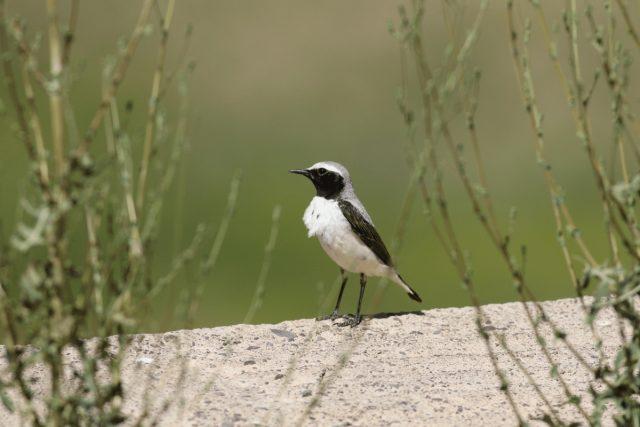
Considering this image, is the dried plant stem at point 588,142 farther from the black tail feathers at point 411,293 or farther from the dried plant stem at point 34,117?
the black tail feathers at point 411,293

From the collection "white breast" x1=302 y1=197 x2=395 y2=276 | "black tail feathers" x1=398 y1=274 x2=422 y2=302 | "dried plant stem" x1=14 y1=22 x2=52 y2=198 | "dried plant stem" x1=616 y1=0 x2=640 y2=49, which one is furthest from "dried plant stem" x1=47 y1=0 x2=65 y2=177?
"black tail feathers" x1=398 y1=274 x2=422 y2=302

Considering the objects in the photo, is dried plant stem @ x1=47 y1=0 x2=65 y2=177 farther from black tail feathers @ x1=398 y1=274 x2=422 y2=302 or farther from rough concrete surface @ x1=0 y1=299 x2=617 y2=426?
black tail feathers @ x1=398 y1=274 x2=422 y2=302

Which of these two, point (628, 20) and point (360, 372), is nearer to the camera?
point (628, 20)

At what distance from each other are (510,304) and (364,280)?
4.50ft

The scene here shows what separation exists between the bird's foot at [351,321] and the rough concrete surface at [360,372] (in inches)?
6.5

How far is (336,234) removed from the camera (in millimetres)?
8664

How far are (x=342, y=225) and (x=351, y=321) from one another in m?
0.99

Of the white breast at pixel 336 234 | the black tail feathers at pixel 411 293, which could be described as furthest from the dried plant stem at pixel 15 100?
the black tail feathers at pixel 411 293

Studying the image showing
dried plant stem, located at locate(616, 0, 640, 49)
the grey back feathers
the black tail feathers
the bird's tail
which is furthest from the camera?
the black tail feathers

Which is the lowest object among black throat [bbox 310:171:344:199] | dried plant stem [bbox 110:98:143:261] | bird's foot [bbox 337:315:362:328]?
bird's foot [bbox 337:315:362:328]

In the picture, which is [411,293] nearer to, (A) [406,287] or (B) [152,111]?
(A) [406,287]

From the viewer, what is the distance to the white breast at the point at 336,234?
28.5 feet

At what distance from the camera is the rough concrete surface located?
5969 mm

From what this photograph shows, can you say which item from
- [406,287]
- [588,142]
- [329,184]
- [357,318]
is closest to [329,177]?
[329,184]
